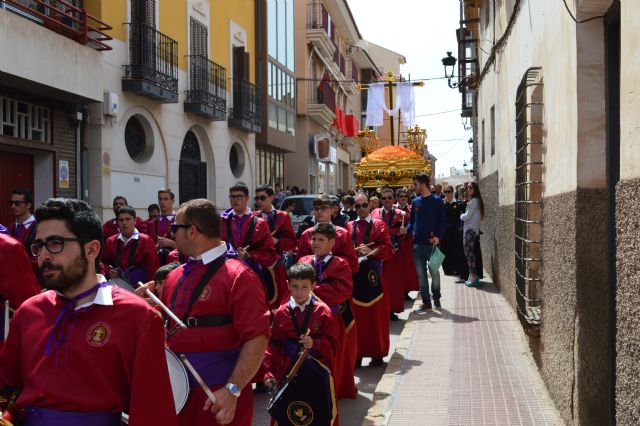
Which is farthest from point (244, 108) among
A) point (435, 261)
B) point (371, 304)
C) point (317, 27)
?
point (371, 304)

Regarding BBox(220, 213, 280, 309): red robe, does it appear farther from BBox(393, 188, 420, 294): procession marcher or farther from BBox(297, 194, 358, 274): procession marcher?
BBox(393, 188, 420, 294): procession marcher

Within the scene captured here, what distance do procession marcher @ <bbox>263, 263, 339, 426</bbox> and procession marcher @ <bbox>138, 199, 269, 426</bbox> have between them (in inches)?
55.8

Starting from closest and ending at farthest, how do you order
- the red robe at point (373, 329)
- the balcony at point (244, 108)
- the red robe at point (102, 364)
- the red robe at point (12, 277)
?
1. the red robe at point (102, 364)
2. the red robe at point (12, 277)
3. the red robe at point (373, 329)
4. the balcony at point (244, 108)

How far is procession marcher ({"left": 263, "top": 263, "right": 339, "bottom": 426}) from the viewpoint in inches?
218

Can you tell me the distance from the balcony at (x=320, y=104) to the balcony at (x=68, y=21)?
65.0 ft

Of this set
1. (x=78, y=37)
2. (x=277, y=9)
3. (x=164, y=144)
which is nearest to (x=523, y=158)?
(x=78, y=37)

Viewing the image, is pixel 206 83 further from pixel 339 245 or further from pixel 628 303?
pixel 628 303

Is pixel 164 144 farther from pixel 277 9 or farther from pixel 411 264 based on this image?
pixel 277 9

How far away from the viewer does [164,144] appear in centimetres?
1875

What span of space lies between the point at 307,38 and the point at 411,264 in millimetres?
23906

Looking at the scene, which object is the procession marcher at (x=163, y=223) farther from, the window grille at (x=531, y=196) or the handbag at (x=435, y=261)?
the window grille at (x=531, y=196)

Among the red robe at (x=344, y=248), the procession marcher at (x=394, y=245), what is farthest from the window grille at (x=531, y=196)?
Answer: the procession marcher at (x=394, y=245)

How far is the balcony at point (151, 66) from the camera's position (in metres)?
16.5

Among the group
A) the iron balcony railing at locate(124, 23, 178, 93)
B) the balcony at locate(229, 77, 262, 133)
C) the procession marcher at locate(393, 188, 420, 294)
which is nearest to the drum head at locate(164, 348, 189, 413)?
the procession marcher at locate(393, 188, 420, 294)
